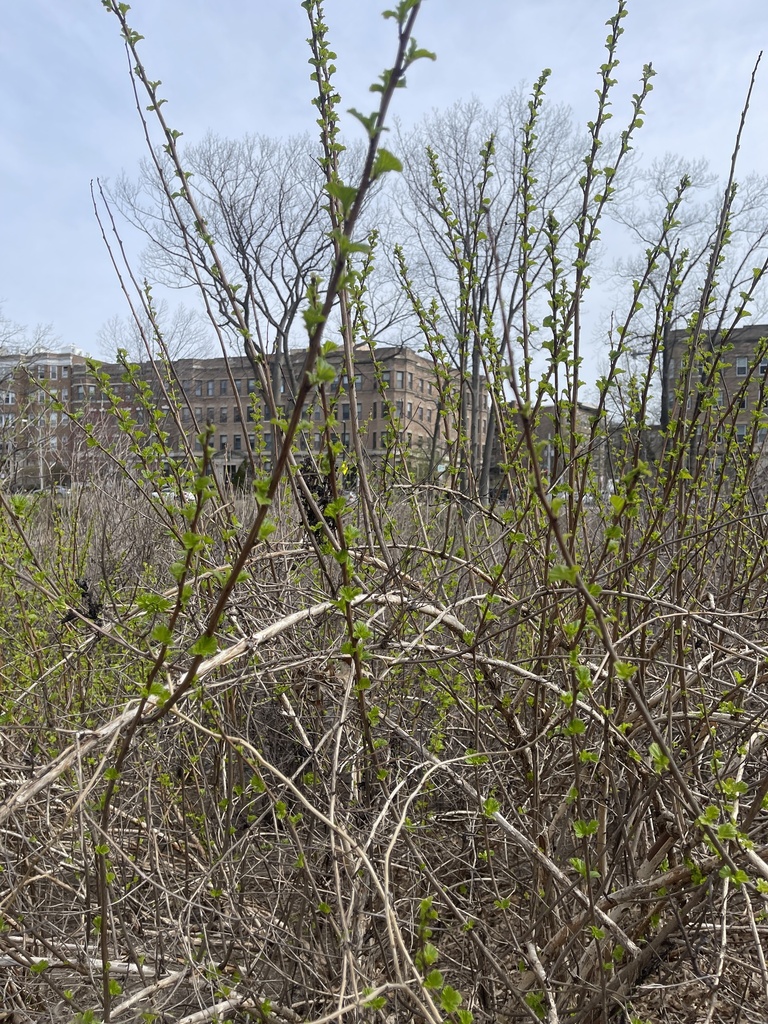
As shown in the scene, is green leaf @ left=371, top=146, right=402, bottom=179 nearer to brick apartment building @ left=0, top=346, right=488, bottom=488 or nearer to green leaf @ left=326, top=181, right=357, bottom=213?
green leaf @ left=326, top=181, right=357, bottom=213

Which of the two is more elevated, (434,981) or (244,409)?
(244,409)

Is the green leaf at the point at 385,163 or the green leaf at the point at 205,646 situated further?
the green leaf at the point at 205,646

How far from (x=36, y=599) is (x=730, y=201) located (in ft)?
11.2

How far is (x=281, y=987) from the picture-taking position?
223cm

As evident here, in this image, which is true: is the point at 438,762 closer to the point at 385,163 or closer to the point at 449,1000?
the point at 449,1000

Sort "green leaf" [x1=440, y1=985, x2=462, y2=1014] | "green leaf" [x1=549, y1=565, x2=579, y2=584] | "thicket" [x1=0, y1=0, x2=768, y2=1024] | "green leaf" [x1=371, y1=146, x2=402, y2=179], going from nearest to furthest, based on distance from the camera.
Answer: "green leaf" [x1=371, y1=146, x2=402, y2=179] → "green leaf" [x1=549, y1=565, x2=579, y2=584] → "green leaf" [x1=440, y1=985, x2=462, y2=1014] → "thicket" [x1=0, y1=0, x2=768, y2=1024]

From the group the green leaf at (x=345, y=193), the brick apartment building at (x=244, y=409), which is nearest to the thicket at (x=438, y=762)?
the brick apartment building at (x=244, y=409)

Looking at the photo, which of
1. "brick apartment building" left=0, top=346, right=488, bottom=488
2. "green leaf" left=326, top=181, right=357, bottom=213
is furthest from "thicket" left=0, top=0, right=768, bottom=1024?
"green leaf" left=326, top=181, right=357, bottom=213

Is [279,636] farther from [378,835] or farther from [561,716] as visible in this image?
[561,716]

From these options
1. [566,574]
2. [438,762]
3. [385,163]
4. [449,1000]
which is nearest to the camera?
[385,163]

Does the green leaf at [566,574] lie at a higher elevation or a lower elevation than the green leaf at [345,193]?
lower

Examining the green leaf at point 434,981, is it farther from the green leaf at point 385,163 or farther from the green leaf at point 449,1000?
the green leaf at point 385,163

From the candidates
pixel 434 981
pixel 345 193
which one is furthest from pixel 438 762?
pixel 345 193

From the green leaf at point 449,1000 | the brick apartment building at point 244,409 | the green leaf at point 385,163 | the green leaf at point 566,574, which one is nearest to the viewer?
the green leaf at point 385,163
